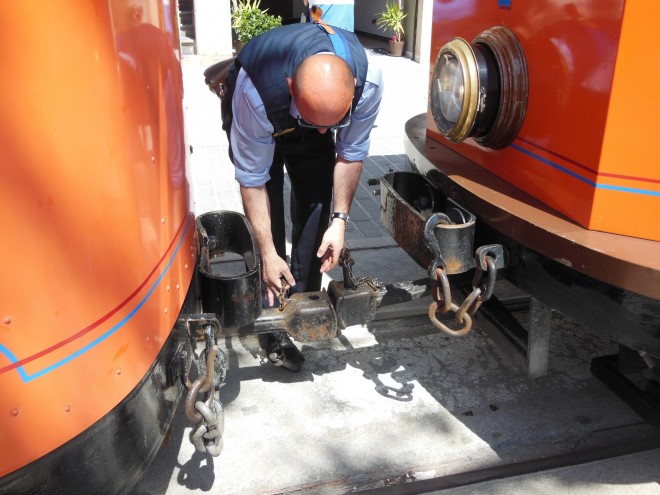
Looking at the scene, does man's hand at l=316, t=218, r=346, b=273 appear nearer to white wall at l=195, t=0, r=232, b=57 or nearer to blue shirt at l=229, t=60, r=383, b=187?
blue shirt at l=229, t=60, r=383, b=187

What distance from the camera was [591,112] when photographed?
5.86ft

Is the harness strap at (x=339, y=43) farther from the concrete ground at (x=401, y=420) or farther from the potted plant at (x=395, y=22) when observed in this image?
the potted plant at (x=395, y=22)

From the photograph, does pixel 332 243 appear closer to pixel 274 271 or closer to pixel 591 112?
pixel 274 271

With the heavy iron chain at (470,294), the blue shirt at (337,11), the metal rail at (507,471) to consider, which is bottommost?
the metal rail at (507,471)

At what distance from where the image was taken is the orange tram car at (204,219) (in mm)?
1276

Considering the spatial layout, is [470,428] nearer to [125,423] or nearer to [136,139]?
[125,423]

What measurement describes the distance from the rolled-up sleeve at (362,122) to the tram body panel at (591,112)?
1.92 feet

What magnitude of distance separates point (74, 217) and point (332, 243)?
1374 mm

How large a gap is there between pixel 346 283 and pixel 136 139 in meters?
1.11

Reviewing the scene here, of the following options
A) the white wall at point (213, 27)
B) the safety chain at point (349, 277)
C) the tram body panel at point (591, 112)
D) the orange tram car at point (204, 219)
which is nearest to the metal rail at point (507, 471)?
the orange tram car at point (204, 219)

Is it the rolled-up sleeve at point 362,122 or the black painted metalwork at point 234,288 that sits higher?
the rolled-up sleeve at point 362,122

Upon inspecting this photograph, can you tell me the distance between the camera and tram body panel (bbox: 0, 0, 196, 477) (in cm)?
123

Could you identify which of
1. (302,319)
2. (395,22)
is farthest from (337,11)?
(395,22)

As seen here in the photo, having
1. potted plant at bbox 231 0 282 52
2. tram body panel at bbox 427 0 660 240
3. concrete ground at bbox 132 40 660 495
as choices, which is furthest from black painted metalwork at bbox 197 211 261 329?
potted plant at bbox 231 0 282 52
